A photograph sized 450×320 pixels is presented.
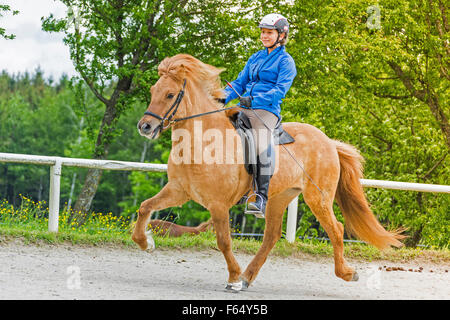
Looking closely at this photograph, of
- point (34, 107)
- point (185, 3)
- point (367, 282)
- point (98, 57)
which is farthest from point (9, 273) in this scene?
point (34, 107)

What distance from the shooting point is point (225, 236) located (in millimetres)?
5133

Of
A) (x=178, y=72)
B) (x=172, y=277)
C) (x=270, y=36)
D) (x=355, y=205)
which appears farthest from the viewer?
(x=355, y=205)

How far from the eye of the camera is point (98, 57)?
48.5ft

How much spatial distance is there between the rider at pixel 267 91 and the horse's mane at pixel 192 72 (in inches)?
9.0

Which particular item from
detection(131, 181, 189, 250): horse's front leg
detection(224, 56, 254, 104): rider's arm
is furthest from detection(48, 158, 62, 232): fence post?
detection(224, 56, 254, 104): rider's arm

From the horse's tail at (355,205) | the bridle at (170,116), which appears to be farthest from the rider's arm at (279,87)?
the horse's tail at (355,205)

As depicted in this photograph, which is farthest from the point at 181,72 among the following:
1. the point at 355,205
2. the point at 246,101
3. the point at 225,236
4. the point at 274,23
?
the point at 355,205

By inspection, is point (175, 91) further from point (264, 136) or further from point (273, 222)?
point (273, 222)

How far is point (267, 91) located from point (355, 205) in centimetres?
204

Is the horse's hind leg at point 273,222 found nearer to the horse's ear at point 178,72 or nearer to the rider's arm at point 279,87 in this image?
the rider's arm at point 279,87

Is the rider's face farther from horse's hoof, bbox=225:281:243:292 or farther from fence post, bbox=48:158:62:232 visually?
fence post, bbox=48:158:62:232

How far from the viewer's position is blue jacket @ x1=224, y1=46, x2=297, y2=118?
532cm

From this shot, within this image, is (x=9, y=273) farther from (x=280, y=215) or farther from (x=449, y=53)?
(x=449, y=53)

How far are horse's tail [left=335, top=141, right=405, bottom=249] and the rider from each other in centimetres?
146
